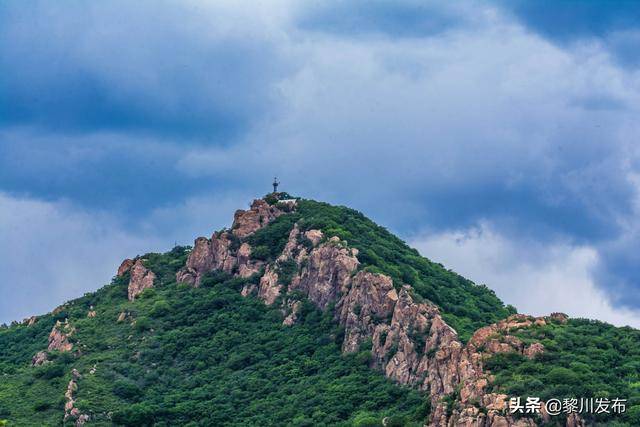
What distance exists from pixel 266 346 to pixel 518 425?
52.9m

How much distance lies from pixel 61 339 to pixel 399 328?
49.5 meters

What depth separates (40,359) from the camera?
7515 inches

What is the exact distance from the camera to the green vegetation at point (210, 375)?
6609 inches

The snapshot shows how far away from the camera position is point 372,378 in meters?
169

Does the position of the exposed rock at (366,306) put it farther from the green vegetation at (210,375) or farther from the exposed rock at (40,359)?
the exposed rock at (40,359)

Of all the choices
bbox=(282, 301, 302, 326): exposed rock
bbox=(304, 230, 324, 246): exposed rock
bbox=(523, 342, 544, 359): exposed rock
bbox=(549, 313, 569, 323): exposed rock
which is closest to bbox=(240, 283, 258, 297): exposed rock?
bbox=(282, 301, 302, 326): exposed rock

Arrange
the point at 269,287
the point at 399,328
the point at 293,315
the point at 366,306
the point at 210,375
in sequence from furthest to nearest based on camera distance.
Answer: the point at 269,287 → the point at 293,315 → the point at 210,375 → the point at 366,306 → the point at 399,328

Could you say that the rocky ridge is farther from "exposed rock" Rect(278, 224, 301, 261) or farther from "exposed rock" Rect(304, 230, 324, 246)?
"exposed rock" Rect(278, 224, 301, 261)

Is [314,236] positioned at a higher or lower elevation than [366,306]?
higher

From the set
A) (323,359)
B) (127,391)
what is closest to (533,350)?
(323,359)

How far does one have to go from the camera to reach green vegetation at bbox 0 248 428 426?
551ft

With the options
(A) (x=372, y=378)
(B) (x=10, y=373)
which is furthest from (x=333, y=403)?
(B) (x=10, y=373)

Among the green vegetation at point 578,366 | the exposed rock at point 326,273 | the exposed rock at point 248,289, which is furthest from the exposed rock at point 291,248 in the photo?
the green vegetation at point 578,366

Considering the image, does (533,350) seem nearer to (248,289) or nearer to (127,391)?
(127,391)
